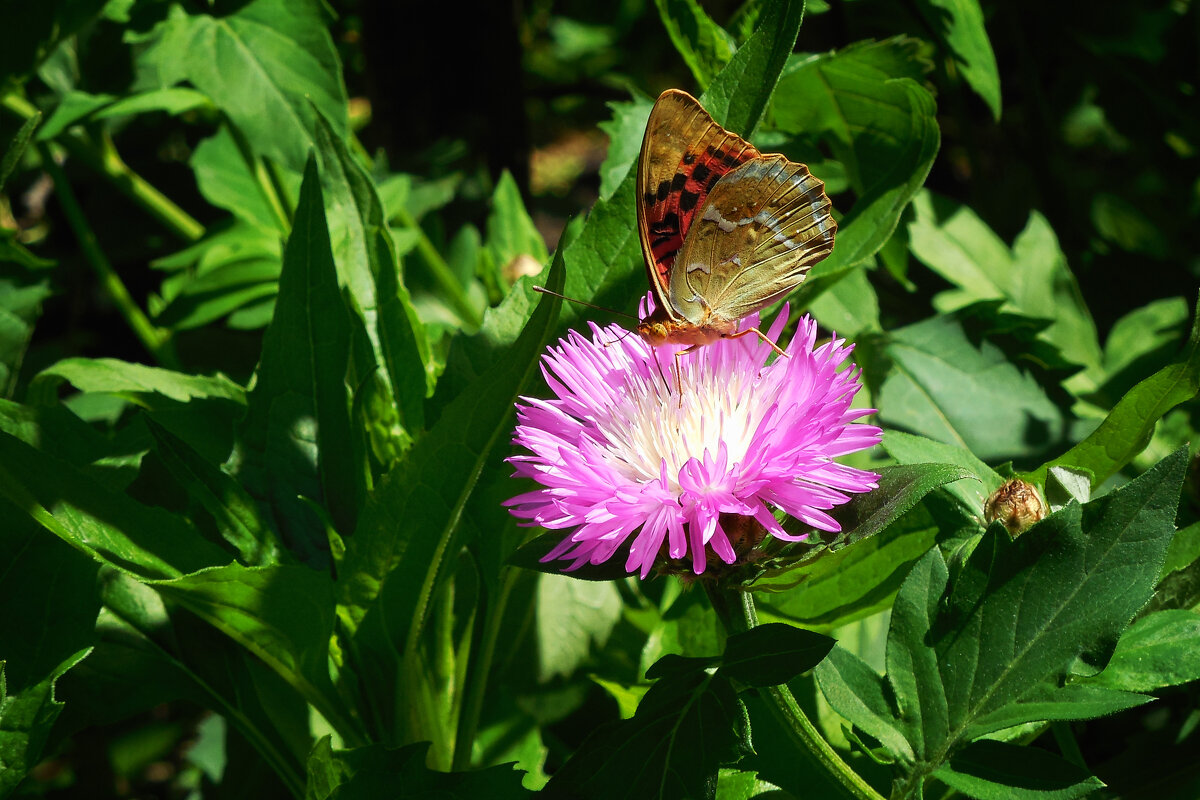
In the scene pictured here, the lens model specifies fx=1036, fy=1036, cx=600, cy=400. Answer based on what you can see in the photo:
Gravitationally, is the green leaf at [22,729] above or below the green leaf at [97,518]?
below

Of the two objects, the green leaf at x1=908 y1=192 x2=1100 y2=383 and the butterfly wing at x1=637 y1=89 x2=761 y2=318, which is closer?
the butterfly wing at x1=637 y1=89 x2=761 y2=318

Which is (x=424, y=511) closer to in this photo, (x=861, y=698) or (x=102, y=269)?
(x=861, y=698)

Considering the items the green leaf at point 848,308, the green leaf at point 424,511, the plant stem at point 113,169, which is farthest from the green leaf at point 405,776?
the plant stem at point 113,169

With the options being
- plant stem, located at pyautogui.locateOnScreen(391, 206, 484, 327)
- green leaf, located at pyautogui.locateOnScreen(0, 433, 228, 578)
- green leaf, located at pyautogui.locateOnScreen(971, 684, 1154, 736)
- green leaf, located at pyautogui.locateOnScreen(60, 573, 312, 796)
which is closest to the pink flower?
green leaf, located at pyautogui.locateOnScreen(971, 684, 1154, 736)

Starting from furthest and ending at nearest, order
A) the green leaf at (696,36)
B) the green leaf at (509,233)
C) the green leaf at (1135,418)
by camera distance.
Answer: the green leaf at (509,233)
the green leaf at (696,36)
the green leaf at (1135,418)

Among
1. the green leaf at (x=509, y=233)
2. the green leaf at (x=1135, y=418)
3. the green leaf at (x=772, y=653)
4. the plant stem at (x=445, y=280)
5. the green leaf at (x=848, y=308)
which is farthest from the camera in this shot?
the plant stem at (x=445, y=280)

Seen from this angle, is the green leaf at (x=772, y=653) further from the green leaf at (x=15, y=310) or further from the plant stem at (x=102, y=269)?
the plant stem at (x=102, y=269)

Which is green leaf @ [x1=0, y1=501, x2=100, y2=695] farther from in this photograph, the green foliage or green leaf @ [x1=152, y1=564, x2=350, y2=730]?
green leaf @ [x1=152, y1=564, x2=350, y2=730]

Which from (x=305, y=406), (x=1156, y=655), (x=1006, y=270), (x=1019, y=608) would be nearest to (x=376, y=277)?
(x=305, y=406)
